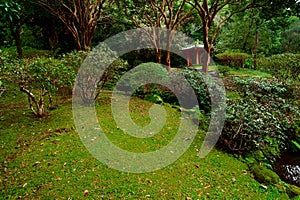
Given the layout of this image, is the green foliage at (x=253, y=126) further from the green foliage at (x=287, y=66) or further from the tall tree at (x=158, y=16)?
the tall tree at (x=158, y=16)

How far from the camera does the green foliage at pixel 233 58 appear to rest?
18.0 meters

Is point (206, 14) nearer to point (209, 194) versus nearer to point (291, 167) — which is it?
point (291, 167)

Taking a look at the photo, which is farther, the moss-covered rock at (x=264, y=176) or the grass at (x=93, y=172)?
the moss-covered rock at (x=264, y=176)

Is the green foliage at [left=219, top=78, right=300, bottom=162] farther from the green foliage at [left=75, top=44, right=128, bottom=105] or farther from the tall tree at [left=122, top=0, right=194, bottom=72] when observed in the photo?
the tall tree at [left=122, top=0, right=194, bottom=72]

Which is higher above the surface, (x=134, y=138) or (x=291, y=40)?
(x=291, y=40)

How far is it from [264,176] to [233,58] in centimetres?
1625

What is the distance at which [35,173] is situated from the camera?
330cm

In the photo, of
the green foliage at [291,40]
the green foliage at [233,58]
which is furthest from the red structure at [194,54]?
the green foliage at [291,40]

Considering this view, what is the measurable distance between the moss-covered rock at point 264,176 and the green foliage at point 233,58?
51.9ft

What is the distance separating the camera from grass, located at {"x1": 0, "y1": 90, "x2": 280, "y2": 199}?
10.0 feet

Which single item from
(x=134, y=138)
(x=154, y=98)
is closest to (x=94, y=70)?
(x=134, y=138)

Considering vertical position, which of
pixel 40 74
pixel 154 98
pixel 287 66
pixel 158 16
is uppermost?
pixel 158 16

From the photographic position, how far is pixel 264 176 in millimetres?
3822

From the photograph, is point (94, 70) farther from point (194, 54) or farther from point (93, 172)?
point (194, 54)
